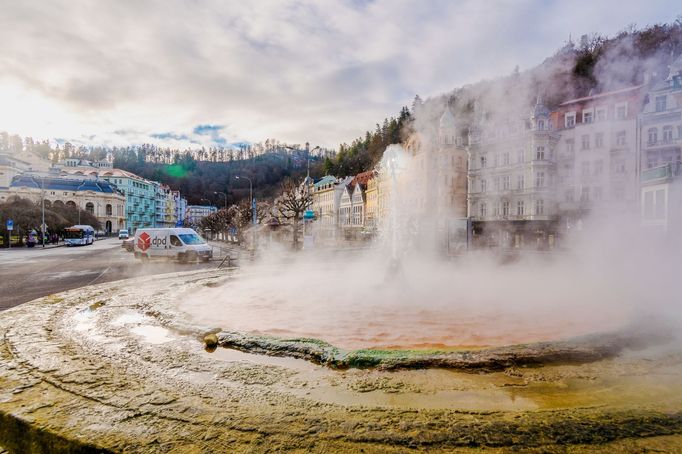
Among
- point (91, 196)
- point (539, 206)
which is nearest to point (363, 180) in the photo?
point (539, 206)

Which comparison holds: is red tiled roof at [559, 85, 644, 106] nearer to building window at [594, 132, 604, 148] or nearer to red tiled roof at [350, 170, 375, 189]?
building window at [594, 132, 604, 148]

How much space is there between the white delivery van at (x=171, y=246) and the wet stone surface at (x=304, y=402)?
16791 mm

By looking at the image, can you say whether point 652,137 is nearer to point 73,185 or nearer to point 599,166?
point 599,166

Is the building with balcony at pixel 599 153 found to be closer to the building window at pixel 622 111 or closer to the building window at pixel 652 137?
the building window at pixel 622 111

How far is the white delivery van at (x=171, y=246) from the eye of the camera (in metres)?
21.0

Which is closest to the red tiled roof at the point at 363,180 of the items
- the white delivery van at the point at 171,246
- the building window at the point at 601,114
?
the white delivery van at the point at 171,246

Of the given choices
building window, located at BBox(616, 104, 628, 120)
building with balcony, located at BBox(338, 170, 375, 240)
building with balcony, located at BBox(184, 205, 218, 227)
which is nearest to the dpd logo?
building window, located at BBox(616, 104, 628, 120)

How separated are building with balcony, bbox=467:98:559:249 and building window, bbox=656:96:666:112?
287 centimetres

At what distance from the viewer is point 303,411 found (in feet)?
9.17

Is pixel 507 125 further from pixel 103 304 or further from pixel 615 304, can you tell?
pixel 103 304

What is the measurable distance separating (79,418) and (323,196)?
81838 mm

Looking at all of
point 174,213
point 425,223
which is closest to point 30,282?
point 425,223

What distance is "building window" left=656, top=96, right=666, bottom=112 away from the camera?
10855 millimetres

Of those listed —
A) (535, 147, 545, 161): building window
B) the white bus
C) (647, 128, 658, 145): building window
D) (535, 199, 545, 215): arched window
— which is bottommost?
the white bus
